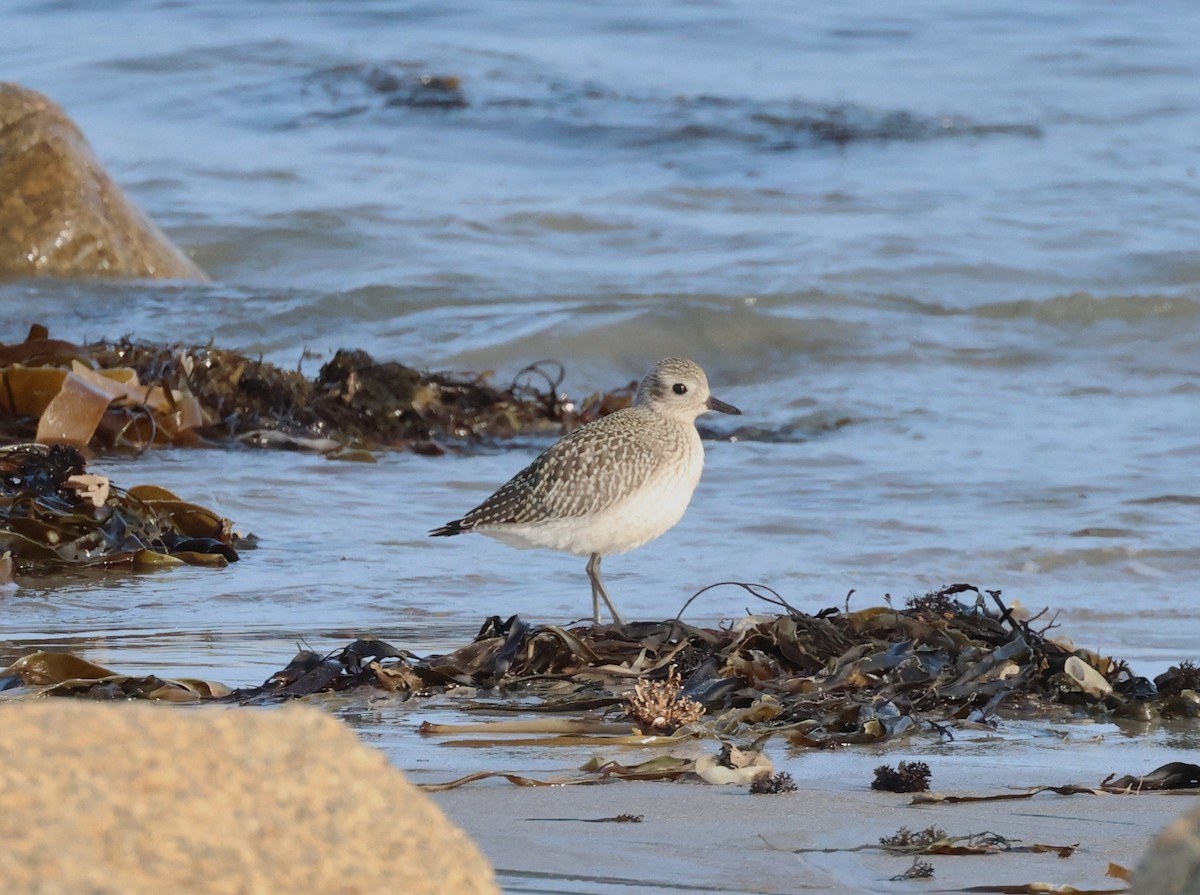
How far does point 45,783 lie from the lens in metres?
1.36

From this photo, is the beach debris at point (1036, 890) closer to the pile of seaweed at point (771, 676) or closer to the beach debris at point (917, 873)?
the beach debris at point (917, 873)

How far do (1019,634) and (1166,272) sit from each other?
8950mm

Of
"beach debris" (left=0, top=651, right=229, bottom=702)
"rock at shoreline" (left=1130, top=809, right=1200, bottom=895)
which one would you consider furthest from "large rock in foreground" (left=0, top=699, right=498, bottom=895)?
"beach debris" (left=0, top=651, right=229, bottom=702)

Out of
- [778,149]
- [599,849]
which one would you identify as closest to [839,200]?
[778,149]

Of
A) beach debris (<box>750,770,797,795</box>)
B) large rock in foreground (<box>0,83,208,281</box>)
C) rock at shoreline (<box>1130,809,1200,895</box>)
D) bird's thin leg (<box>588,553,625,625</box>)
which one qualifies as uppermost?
large rock in foreground (<box>0,83,208,281</box>)

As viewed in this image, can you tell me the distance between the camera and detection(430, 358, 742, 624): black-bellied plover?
15.3 feet

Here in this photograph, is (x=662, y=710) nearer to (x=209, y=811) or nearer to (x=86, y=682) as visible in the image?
(x=86, y=682)

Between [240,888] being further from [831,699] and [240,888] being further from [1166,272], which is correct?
[1166,272]

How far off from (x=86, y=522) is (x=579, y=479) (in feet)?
5.01

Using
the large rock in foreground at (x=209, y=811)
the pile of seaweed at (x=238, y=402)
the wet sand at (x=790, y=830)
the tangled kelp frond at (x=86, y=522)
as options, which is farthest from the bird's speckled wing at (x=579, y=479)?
the large rock in foreground at (x=209, y=811)

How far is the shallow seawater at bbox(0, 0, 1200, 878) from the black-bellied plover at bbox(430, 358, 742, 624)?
1.08 ft

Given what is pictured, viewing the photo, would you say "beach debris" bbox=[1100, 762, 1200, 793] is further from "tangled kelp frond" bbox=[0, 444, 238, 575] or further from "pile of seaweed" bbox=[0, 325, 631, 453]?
"pile of seaweed" bbox=[0, 325, 631, 453]

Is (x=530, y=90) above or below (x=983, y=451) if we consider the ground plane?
above

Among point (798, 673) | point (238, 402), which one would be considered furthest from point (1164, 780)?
point (238, 402)
